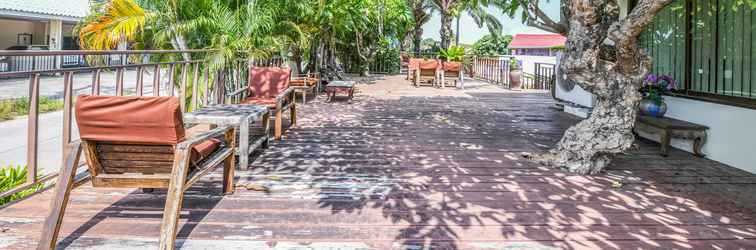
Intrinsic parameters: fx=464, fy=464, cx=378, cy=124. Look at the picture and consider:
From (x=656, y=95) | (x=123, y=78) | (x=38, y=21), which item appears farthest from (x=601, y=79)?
(x=38, y=21)

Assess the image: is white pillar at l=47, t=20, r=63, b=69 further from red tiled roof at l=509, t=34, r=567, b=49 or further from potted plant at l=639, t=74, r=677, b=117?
red tiled roof at l=509, t=34, r=567, b=49

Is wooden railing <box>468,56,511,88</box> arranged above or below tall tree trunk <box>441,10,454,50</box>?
below

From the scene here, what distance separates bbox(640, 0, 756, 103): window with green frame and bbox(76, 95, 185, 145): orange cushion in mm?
4858

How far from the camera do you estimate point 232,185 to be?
10.9ft

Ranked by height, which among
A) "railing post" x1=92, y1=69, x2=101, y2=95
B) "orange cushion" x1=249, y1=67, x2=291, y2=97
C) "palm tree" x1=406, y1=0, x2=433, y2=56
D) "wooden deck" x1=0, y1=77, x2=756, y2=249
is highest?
"palm tree" x1=406, y1=0, x2=433, y2=56

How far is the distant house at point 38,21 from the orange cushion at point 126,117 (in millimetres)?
14682

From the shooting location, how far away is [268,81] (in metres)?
6.37

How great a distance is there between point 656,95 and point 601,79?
1.88 metres

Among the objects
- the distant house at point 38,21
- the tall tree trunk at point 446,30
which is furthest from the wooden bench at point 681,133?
the tall tree trunk at point 446,30

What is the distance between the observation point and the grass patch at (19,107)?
9984mm

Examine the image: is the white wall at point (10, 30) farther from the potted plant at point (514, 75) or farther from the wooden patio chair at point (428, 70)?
the potted plant at point (514, 75)

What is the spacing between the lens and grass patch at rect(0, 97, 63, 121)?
9.98 metres

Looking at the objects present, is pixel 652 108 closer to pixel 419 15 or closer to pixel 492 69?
pixel 492 69

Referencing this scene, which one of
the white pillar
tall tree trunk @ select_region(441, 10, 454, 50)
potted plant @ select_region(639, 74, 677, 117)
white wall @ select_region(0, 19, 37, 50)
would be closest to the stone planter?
potted plant @ select_region(639, 74, 677, 117)
